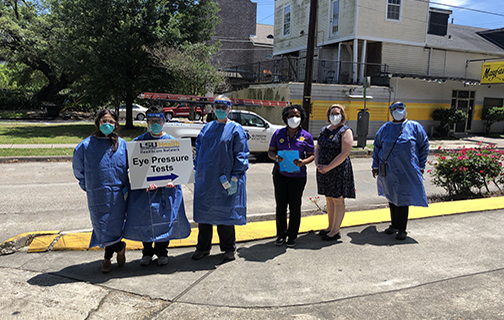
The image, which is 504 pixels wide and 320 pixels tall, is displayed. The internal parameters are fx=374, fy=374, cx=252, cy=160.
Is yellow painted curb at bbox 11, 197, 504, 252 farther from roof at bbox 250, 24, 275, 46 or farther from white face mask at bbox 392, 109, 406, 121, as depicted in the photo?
roof at bbox 250, 24, 275, 46

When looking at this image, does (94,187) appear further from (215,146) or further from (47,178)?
(47,178)

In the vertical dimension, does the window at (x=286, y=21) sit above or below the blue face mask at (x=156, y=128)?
above

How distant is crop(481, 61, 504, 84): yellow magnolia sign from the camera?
22.1 metres

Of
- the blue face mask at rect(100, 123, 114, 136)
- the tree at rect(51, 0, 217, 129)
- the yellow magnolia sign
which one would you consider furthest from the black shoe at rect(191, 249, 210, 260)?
the yellow magnolia sign

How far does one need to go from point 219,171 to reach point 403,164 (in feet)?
8.37

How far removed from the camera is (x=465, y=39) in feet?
86.0

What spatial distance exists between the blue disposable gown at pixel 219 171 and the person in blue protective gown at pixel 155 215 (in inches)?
10.7

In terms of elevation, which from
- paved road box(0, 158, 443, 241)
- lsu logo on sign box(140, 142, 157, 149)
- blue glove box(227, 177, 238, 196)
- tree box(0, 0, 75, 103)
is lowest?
paved road box(0, 158, 443, 241)

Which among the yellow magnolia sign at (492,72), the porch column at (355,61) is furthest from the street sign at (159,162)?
the yellow magnolia sign at (492,72)

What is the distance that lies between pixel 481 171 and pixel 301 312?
18.4 feet

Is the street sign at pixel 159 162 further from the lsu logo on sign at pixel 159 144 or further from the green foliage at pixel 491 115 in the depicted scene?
the green foliage at pixel 491 115

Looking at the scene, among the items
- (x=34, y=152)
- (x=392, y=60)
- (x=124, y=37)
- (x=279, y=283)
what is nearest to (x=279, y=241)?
(x=279, y=283)

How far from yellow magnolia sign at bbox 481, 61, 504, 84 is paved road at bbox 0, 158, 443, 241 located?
16.5 metres

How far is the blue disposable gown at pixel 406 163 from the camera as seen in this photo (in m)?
5.00
